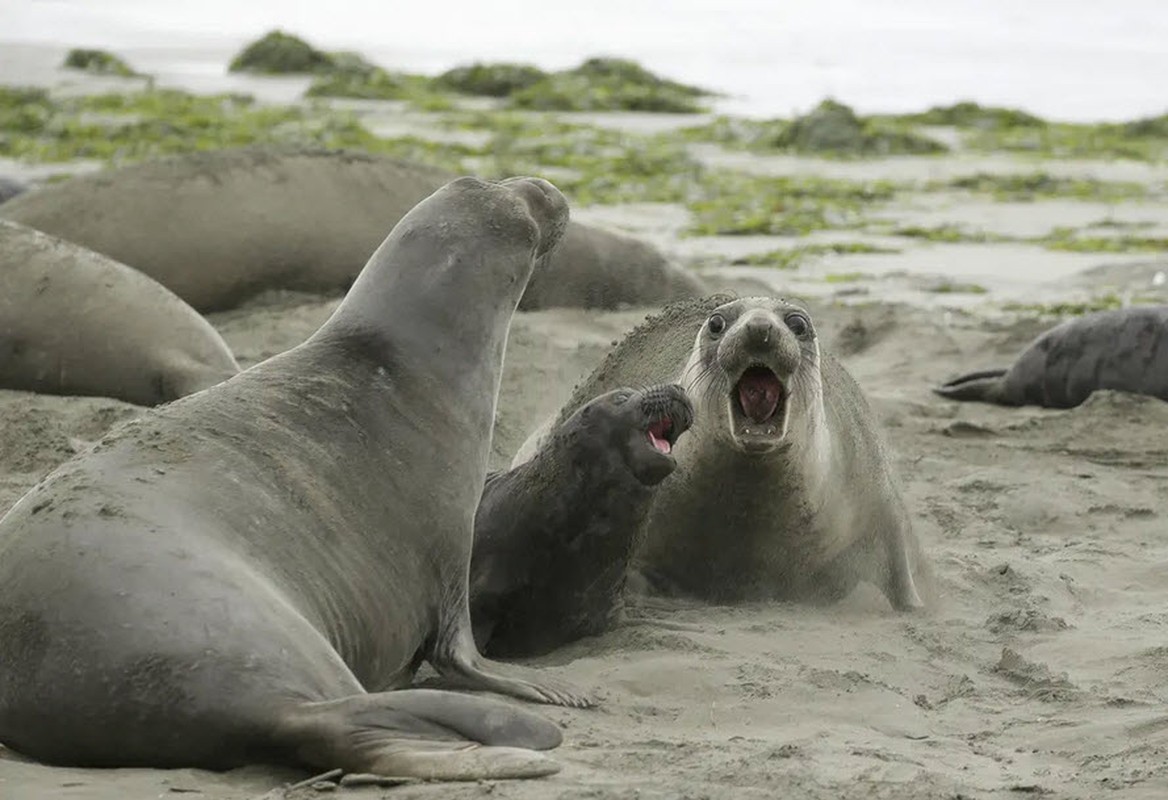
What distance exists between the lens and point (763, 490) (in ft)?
17.8

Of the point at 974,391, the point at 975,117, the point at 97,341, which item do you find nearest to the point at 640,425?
the point at 97,341

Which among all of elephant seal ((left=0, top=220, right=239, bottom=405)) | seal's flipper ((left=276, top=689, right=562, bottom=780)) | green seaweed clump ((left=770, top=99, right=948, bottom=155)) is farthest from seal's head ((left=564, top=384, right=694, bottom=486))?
green seaweed clump ((left=770, top=99, right=948, bottom=155))

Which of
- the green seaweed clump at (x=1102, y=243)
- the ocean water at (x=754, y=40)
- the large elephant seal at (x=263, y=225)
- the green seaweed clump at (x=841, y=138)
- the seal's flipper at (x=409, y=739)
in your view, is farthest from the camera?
the ocean water at (x=754, y=40)

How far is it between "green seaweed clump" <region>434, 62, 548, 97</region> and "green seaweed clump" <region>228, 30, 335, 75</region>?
6.11 feet

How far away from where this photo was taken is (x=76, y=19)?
89.3ft

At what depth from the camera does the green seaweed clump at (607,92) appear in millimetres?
20756

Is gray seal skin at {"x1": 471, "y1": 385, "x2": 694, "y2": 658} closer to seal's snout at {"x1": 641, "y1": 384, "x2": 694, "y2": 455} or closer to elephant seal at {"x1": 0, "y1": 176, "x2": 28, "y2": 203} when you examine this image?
seal's snout at {"x1": 641, "y1": 384, "x2": 694, "y2": 455}

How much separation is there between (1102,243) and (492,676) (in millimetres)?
9220

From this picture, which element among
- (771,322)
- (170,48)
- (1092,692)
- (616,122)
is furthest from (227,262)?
(170,48)

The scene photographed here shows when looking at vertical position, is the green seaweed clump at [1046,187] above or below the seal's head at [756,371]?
above

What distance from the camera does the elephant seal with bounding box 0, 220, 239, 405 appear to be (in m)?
7.49

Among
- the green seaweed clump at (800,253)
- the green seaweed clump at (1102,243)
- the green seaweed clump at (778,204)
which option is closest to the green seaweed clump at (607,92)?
the green seaweed clump at (778,204)

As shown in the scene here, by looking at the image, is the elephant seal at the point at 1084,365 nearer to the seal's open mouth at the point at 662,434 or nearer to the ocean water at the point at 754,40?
the seal's open mouth at the point at 662,434

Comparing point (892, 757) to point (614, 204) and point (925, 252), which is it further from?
point (614, 204)
